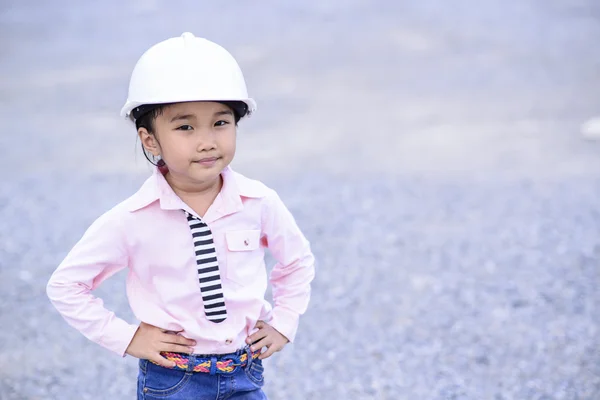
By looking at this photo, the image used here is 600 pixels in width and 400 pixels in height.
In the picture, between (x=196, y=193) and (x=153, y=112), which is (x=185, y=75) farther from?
(x=196, y=193)

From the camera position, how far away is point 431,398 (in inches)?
144

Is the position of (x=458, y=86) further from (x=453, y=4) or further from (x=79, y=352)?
(x=79, y=352)

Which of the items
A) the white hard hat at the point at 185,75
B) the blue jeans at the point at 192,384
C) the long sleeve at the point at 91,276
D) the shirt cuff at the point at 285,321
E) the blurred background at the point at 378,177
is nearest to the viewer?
the white hard hat at the point at 185,75

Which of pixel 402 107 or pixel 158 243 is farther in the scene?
pixel 402 107

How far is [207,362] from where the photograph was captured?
2.31 metres

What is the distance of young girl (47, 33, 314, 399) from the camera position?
2178 millimetres

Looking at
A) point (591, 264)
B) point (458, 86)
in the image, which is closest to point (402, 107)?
point (458, 86)

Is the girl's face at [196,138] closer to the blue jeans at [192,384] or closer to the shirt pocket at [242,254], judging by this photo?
the shirt pocket at [242,254]

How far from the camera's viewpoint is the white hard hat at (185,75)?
83.2 inches

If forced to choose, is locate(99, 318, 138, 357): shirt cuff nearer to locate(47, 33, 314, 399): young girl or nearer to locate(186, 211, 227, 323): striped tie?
locate(47, 33, 314, 399): young girl

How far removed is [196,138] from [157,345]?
21.5 inches

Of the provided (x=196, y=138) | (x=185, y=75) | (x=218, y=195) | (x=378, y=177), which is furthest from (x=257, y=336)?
(x=378, y=177)

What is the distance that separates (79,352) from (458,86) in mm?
5833

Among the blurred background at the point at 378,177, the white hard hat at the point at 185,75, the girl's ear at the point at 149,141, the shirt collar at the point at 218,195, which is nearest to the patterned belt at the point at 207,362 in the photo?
the shirt collar at the point at 218,195
